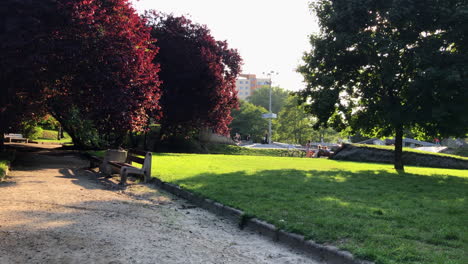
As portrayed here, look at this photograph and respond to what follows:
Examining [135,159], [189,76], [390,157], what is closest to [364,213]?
[135,159]

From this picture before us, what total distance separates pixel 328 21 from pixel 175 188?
10.9m

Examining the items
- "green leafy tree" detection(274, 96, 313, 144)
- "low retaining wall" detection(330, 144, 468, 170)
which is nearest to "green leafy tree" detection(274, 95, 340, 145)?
"green leafy tree" detection(274, 96, 313, 144)

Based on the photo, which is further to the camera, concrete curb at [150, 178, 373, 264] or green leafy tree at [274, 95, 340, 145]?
green leafy tree at [274, 95, 340, 145]

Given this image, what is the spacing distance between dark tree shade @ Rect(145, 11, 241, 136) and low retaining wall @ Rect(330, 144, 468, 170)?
983 cm

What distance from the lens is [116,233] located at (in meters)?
5.02

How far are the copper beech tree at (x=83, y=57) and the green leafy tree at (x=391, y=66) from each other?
313 inches

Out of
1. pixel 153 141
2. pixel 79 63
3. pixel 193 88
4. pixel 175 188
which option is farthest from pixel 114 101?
pixel 153 141

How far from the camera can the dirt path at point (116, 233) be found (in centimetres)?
417

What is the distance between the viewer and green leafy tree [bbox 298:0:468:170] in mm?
12891

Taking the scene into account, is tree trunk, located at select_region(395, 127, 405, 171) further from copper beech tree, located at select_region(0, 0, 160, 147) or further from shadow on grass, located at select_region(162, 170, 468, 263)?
copper beech tree, located at select_region(0, 0, 160, 147)

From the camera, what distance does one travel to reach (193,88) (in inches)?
864

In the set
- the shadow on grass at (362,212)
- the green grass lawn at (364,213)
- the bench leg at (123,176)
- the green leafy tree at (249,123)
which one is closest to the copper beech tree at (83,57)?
the bench leg at (123,176)

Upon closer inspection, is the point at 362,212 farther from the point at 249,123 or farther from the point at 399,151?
the point at 249,123

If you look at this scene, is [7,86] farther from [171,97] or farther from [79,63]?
[171,97]
